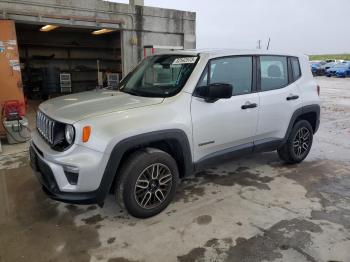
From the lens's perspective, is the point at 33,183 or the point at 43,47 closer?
the point at 33,183

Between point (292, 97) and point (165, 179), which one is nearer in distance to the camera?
point (165, 179)

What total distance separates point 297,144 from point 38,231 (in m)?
3.70

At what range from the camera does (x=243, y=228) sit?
2.95 metres

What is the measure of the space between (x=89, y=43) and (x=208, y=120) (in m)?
12.1

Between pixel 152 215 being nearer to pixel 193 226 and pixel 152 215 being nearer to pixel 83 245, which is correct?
pixel 193 226

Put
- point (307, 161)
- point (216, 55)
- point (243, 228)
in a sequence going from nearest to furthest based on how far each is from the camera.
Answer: point (243, 228) < point (216, 55) < point (307, 161)

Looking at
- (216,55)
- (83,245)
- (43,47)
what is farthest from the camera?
(43,47)

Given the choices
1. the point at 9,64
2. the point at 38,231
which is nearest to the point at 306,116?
the point at 38,231

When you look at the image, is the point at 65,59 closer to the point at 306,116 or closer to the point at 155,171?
the point at 306,116

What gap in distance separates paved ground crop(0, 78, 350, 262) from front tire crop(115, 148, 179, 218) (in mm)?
159

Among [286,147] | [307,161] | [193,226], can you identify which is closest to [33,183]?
[193,226]

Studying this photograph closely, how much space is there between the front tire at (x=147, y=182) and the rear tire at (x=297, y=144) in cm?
210

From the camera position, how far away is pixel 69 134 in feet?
8.93

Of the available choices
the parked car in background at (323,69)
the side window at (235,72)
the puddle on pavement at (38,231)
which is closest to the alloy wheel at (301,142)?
the side window at (235,72)
